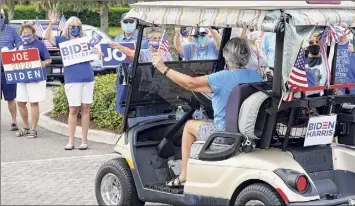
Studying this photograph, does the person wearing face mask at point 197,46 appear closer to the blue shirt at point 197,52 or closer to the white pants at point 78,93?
the blue shirt at point 197,52

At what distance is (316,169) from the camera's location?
6.31 m

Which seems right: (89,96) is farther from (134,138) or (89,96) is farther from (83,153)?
(134,138)

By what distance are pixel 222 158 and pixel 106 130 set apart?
499 cm

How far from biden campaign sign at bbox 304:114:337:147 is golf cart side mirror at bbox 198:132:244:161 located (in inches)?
21.8

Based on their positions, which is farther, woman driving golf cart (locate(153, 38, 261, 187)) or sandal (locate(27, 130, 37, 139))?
sandal (locate(27, 130, 37, 139))

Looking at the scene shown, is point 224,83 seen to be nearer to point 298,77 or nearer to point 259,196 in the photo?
point 298,77

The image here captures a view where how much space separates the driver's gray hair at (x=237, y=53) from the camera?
21.0 ft

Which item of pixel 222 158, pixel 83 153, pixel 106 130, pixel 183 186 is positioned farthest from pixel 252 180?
pixel 106 130

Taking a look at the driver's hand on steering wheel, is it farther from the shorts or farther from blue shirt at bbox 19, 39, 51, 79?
blue shirt at bbox 19, 39, 51, 79

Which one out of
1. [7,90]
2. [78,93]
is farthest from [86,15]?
[78,93]

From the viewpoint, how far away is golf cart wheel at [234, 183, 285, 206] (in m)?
5.86

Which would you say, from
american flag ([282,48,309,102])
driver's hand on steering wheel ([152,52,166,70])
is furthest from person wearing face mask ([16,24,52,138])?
american flag ([282,48,309,102])

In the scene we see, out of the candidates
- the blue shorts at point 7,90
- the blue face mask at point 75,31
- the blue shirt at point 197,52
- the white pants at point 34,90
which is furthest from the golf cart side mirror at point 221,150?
the blue shorts at point 7,90

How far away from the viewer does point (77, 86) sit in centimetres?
1007
